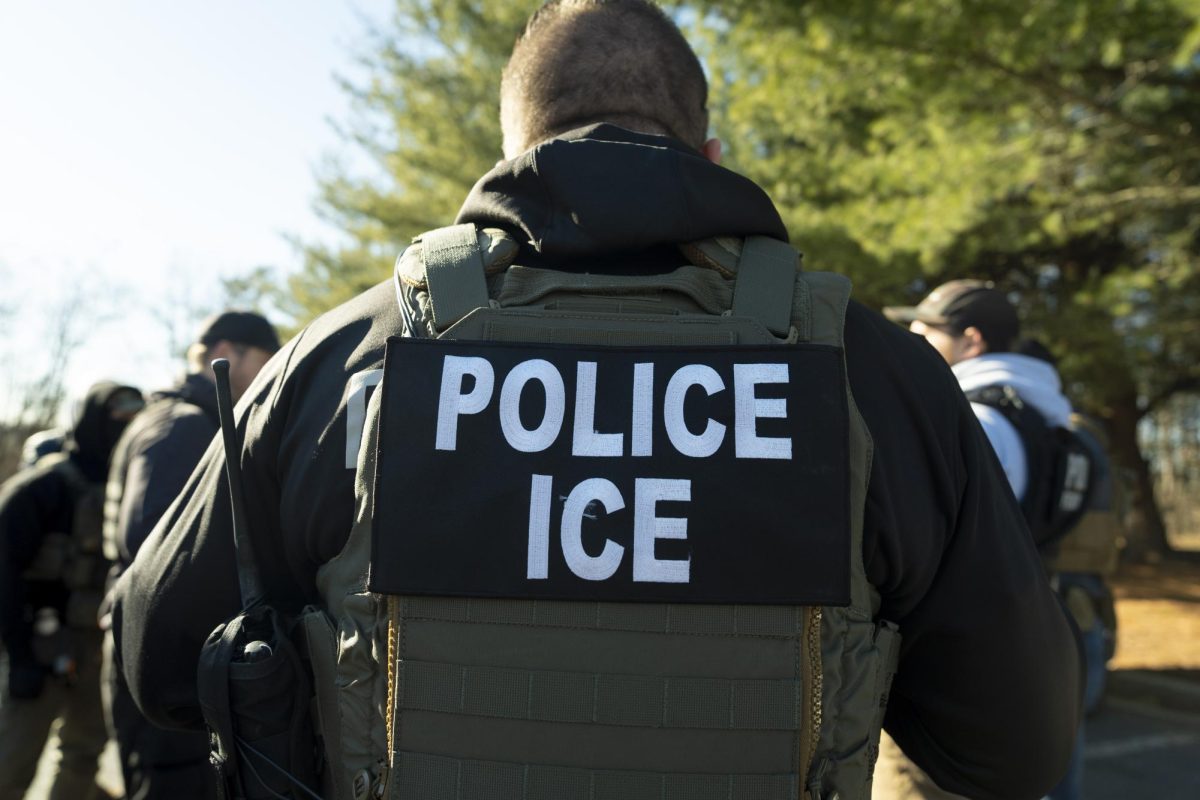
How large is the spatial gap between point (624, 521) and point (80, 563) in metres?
3.58

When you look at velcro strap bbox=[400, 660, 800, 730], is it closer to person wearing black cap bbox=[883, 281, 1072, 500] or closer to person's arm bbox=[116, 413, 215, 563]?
person's arm bbox=[116, 413, 215, 563]

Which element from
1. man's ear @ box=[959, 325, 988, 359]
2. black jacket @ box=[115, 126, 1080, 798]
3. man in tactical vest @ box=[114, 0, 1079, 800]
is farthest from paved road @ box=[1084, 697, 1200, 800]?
man in tactical vest @ box=[114, 0, 1079, 800]

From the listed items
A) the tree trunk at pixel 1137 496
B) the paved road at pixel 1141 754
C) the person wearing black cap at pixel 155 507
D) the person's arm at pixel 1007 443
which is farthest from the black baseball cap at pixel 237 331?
the tree trunk at pixel 1137 496

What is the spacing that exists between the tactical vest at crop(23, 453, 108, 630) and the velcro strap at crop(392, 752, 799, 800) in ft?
11.0

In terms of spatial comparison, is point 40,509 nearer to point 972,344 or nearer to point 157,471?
point 157,471

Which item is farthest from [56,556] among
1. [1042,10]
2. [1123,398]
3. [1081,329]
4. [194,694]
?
[1123,398]

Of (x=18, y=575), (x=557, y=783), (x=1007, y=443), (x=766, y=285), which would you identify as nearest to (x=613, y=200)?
(x=766, y=285)

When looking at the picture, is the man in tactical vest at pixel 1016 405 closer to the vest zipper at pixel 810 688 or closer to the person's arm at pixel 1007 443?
the person's arm at pixel 1007 443

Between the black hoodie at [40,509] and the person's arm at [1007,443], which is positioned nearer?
the person's arm at [1007,443]

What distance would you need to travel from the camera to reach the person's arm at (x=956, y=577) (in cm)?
141

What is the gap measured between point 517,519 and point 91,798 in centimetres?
379

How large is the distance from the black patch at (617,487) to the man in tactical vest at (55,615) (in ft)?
11.0

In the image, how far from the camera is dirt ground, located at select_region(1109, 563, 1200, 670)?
849 centimetres

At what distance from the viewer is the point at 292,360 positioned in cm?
150
